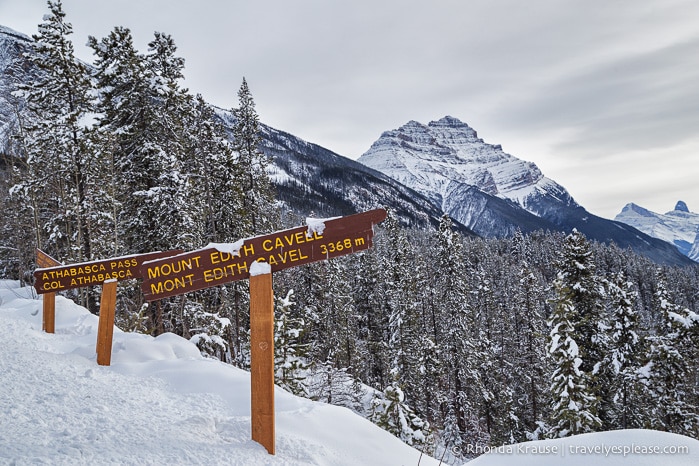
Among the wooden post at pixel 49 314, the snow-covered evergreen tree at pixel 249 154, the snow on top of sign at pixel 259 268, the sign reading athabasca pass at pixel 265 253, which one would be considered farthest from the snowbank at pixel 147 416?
the snow-covered evergreen tree at pixel 249 154

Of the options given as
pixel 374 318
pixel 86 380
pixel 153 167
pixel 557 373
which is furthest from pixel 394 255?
pixel 86 380

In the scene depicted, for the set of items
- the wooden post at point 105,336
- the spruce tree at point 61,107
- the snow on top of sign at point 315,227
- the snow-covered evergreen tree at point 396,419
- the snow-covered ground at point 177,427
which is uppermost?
the spruce tree at point 61,107

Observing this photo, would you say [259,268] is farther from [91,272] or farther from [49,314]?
[49,314]

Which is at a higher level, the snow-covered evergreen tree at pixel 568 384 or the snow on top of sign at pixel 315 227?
the snow on top of sign at pixel 315 227

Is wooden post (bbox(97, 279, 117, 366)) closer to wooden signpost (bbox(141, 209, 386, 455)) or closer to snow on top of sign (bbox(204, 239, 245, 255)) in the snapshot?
wooden signpost (bbox(141, 209, 386, 455))

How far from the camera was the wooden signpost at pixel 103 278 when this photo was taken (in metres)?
6.92

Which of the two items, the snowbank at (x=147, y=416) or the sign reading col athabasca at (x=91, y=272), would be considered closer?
the snowbank at (x=147, y=416)

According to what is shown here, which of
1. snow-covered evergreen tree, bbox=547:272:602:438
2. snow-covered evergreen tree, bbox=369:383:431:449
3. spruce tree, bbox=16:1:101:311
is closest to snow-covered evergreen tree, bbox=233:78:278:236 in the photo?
spruce tree, bbox=16:1:101:311

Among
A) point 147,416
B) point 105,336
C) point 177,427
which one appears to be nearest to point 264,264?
point 177,427

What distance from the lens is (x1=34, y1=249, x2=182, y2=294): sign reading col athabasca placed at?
7211 millimetres

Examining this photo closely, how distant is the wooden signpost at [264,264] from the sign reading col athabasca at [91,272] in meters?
2.38

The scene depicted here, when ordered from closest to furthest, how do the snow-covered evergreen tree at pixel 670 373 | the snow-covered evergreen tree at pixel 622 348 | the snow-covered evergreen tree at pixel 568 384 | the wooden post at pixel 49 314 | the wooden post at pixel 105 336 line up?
the wooden post at pixel 105 336, the wooden post at pixel 49 314, the snow-covered evergreen tree at pixel 568 384, the snow-covered evergreen tree at pixel 670 373, the snow-covered evergreen tree at pixel 622 348

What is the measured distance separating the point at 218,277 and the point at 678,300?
11010cm

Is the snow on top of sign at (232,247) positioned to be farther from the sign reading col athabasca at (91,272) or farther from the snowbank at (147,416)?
the sign reading col athabasca at (91,272)
